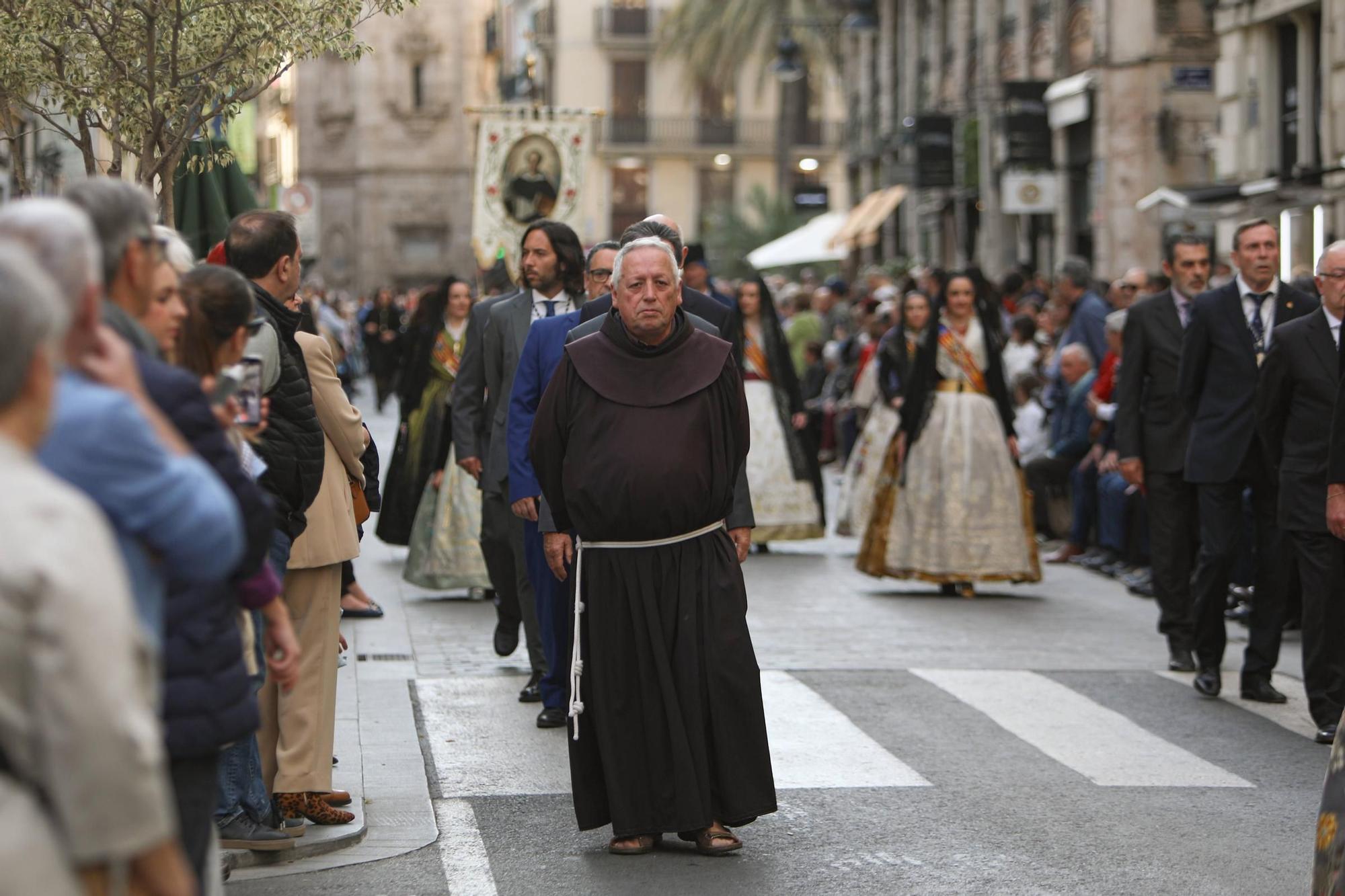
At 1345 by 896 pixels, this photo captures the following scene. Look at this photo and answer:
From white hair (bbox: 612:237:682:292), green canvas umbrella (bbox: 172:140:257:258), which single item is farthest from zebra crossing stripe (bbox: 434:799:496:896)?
green canvas umbrella (bbox: 172:140:257:258)

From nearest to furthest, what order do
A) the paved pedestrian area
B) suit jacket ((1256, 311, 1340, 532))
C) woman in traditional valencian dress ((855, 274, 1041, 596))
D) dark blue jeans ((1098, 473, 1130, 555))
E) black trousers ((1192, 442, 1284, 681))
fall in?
the paved pedestrian area < suit jacket ((1256, 311, 1340, 532)) < black trousers ((1192, 442, 1284, 681)) < woman in traditional valencian dress ((855, 274, 1041, 596)) < dark blue jeans ((1098, 473, 1130, 555))

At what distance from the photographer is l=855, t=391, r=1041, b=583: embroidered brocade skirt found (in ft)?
44.5

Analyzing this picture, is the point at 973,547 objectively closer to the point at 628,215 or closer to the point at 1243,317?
the point at 1243,317

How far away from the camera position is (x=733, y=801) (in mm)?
6707

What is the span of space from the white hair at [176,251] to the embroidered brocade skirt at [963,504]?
29.7ft

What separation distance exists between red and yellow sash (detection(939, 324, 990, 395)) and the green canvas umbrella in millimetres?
4268

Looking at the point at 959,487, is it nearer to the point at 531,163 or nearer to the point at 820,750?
the point at 820,750

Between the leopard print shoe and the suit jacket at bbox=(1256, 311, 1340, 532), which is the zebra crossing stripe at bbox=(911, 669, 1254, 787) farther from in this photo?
the leopard print shoe

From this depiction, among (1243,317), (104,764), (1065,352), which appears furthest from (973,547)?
(104,764)

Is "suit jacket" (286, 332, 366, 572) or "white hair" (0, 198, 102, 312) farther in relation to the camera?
"suit jacket" (286, 332, 366, 572)

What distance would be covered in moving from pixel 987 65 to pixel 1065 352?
1924 cm

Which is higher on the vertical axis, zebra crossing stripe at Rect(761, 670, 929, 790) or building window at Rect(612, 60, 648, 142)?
building window at Rect(612, 60, 648, 142)

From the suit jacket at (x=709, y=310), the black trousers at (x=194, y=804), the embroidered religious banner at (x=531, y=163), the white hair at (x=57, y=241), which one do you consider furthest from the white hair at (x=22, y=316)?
the embroidered religious banner at (x=531, y=163)

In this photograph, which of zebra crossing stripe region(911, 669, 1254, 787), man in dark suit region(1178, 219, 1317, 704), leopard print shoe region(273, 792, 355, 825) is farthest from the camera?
man in dark suit region(1178, 219, 1317, 704)
